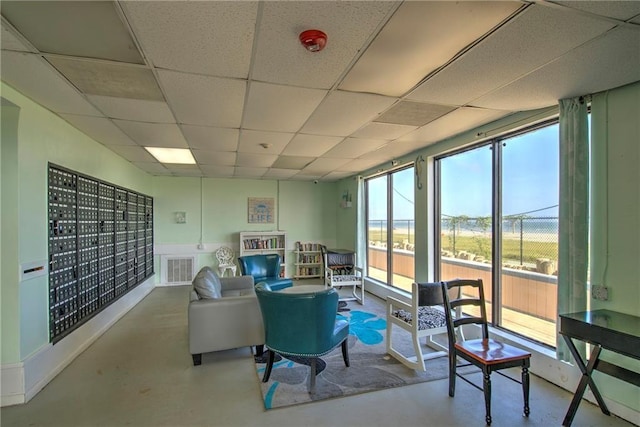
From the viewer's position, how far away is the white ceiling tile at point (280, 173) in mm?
5699

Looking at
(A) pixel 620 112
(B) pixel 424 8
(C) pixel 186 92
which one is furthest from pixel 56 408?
(A) pixel 620 112

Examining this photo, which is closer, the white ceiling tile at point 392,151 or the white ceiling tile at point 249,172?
the white ceiling tile at point 392,151

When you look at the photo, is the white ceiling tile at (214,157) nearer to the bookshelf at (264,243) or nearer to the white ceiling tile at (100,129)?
the white ceiling tile at (100,129)

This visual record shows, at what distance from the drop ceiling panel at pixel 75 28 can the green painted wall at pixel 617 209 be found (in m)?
3.21

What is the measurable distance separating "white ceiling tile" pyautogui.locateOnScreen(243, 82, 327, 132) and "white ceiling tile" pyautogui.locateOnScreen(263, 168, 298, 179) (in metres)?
2.52

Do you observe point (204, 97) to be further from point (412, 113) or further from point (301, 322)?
point (301, 322)

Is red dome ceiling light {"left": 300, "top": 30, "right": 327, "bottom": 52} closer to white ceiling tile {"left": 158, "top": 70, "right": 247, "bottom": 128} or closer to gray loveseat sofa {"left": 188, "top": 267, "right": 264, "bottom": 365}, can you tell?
white ceiling tile {"left": 158, "top": 70, "right": 247, "bottom": 128}

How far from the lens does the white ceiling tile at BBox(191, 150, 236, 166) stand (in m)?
4.25

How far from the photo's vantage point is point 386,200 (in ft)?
17.9

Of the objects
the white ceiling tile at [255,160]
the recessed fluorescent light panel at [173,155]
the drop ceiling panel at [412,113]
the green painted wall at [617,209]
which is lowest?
the green painted wall at [617,209]

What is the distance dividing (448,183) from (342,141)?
153 centimetres

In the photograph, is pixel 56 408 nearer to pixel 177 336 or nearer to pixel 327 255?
pixel 177 336

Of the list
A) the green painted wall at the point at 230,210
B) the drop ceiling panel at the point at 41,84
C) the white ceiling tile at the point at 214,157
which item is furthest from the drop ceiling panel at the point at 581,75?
the green painted wall at the point at 230,210

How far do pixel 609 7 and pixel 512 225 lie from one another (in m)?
2.11
